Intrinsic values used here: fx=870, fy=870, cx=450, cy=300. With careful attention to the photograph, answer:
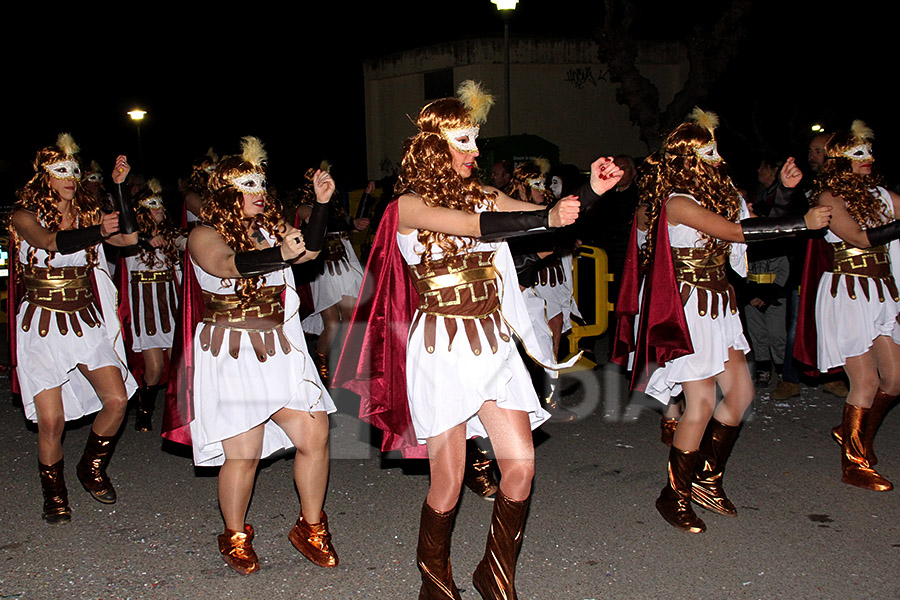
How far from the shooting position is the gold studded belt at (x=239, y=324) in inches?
157

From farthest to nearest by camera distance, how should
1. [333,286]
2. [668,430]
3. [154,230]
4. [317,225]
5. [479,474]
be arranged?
[333,286] → [154,230] → [668,430] → [479,474] → [317,225]

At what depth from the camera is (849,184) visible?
4.95 metres

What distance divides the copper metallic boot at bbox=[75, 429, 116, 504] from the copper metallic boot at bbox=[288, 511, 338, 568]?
143 cm

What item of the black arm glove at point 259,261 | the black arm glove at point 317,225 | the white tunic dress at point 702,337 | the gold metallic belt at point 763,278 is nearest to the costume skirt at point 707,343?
the white tunic dress at point 702,337

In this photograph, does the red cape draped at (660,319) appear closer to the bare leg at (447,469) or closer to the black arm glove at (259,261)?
the bare leg at (447,469)

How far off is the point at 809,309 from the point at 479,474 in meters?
2.25

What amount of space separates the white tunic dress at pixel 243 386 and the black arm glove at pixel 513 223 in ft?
4.15

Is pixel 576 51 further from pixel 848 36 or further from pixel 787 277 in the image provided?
pixel 787 277

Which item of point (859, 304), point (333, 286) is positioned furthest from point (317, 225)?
point (333, 286)

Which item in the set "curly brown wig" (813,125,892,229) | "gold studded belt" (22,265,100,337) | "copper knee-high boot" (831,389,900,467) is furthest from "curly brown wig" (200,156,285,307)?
"copper knee-high boot" (831,389,900,467)

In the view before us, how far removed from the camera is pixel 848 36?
2388cm

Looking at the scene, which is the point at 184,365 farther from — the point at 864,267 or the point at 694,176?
the point at 864,267

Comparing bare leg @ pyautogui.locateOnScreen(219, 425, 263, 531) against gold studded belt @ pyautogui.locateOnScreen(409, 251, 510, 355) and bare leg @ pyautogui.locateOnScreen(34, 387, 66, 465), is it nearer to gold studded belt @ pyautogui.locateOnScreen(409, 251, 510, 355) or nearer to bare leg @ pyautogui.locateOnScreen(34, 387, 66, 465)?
gold studded belt @ pyautogui.locateOnScreen(409, 251, 510, 355)

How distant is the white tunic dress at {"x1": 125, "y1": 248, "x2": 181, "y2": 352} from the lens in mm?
6779
